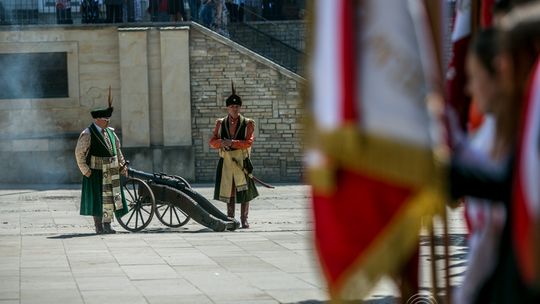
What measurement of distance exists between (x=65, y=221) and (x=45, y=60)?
38.2ft

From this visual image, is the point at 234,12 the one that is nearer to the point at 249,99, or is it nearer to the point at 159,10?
the point at 159,10

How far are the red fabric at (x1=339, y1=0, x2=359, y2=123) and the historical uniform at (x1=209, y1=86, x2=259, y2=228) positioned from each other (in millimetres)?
12595

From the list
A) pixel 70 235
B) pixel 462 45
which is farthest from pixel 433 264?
pixel 70 235

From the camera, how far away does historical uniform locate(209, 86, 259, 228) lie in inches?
658

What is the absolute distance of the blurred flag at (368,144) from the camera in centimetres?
389

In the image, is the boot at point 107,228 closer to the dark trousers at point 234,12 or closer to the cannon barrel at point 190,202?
the cannon barrel at point 190,202

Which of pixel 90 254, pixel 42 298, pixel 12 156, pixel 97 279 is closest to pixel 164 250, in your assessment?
pixel 90 254

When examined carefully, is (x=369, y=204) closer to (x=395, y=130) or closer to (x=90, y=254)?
(x=395, y=130)

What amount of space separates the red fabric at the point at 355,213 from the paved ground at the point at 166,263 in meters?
2.72

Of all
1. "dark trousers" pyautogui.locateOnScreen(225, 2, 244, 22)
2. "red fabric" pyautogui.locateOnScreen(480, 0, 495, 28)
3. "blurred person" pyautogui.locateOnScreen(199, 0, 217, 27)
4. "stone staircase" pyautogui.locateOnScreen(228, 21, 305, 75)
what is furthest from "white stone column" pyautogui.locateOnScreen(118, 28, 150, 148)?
"red fabric" pyautogui.locateOnScreen(480, 0, 495, 28)

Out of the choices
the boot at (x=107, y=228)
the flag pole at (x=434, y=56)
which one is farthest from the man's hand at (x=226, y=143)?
the flag pole at (x=434, y=56)

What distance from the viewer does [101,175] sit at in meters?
16.2

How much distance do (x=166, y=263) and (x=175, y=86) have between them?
16.6 metres

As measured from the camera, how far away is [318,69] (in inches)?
161
